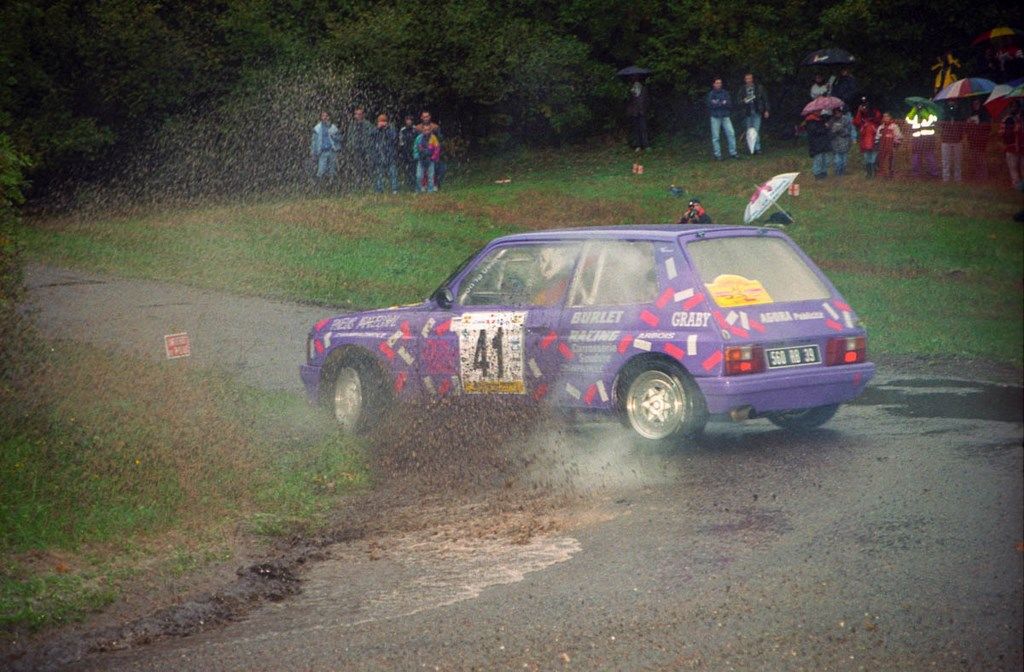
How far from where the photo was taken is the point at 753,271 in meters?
10.1

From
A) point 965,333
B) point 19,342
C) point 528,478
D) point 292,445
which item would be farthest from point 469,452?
point 965,333

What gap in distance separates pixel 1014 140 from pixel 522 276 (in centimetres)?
1408

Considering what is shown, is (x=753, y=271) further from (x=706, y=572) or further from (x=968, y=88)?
(x=968, y=88)

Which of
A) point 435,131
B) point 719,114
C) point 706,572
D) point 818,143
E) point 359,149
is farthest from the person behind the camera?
point 359,149

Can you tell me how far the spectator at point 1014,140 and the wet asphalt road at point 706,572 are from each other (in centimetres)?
1271

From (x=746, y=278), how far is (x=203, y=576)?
448 centimetres

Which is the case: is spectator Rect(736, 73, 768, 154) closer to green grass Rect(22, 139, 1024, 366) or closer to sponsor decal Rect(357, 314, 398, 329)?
green grass Rect(22, 139, 1024, 366)

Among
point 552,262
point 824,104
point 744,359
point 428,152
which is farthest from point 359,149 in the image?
point 744,359

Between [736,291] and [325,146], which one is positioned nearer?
[736,291]

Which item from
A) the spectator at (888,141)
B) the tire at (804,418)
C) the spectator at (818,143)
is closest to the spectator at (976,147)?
the spectator at (888,141)

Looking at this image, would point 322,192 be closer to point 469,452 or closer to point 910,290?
point 910,290

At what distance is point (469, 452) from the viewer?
10.3 m

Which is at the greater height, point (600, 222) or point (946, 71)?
point (946, 71)

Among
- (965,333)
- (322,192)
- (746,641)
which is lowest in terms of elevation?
(746,641)
